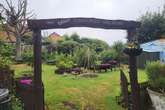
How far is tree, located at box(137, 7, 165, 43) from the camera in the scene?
27.6m

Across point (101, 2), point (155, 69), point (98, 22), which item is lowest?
point (155, 69)

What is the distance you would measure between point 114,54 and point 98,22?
19353mm

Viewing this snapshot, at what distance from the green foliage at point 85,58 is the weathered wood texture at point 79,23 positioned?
14430 millimetres

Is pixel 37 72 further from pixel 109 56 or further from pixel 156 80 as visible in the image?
pixel 109 56

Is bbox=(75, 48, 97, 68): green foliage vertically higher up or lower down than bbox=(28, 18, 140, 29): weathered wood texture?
lower down

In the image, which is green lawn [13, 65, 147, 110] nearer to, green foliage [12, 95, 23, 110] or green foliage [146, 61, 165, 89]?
green foliage [12, 95, 23, 110]

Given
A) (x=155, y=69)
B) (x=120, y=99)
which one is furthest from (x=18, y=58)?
(x=155, y=69)

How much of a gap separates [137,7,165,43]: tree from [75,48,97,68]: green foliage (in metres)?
6.24

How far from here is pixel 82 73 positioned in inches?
790

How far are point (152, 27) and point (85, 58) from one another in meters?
8.02

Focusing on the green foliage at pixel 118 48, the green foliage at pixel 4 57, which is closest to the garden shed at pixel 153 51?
the green foliage at pixel 118 48

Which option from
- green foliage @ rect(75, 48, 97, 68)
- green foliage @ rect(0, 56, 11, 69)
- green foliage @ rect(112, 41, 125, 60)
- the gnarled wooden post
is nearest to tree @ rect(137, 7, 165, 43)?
green foliage @ rect(112, 41, 125, 60)

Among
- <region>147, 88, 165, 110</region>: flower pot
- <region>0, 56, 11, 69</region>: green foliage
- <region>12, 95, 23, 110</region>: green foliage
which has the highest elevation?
<region>0, 56, 11, 69</region>: green foliage

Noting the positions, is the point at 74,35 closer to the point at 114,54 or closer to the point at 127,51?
the point at 114,54
